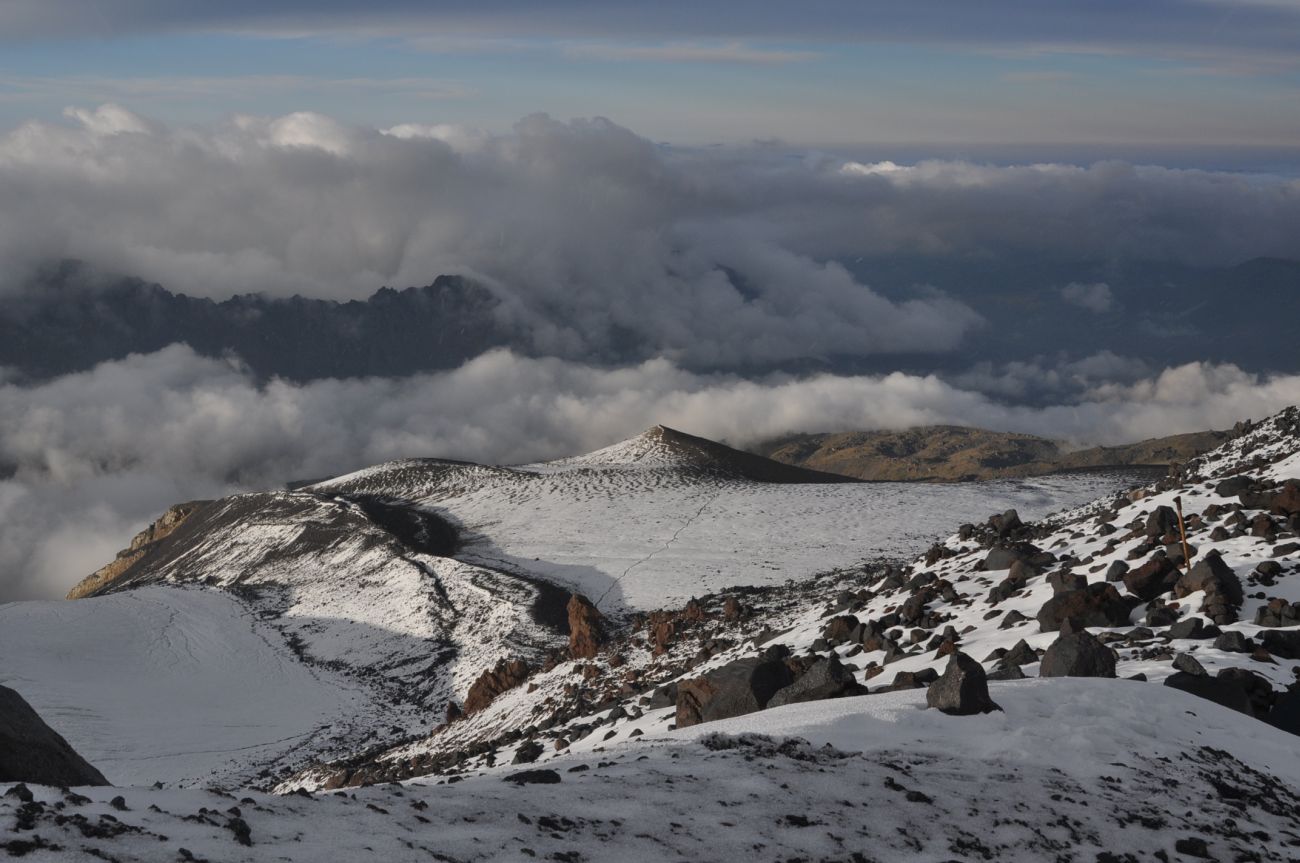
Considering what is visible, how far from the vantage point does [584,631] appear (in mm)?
38938

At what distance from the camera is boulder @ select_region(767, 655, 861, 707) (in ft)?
57.2

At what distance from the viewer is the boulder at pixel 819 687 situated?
686 inches

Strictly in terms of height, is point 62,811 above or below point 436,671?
→ above

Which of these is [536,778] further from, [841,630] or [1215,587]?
[1215,587]

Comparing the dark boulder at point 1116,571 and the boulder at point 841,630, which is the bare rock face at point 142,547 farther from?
the dark boulder at point 1116,571

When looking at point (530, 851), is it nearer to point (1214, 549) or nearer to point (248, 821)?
point (248, 821)

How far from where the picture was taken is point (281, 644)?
1997 inches

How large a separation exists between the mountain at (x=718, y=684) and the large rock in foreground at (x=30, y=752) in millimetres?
2286

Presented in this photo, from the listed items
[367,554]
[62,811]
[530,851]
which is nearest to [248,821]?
[62,811]

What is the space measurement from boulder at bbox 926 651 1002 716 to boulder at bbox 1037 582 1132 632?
690 centimetres

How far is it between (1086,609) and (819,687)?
24.2 ft

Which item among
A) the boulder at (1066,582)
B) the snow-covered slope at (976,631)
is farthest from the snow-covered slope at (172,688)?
the boulder at (1066,582)

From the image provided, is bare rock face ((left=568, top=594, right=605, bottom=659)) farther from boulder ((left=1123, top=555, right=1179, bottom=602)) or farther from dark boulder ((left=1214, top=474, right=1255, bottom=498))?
dark boulder ((left=1214, top=474, right=1255, bottom=498))

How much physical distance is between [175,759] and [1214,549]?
32.9 metres
